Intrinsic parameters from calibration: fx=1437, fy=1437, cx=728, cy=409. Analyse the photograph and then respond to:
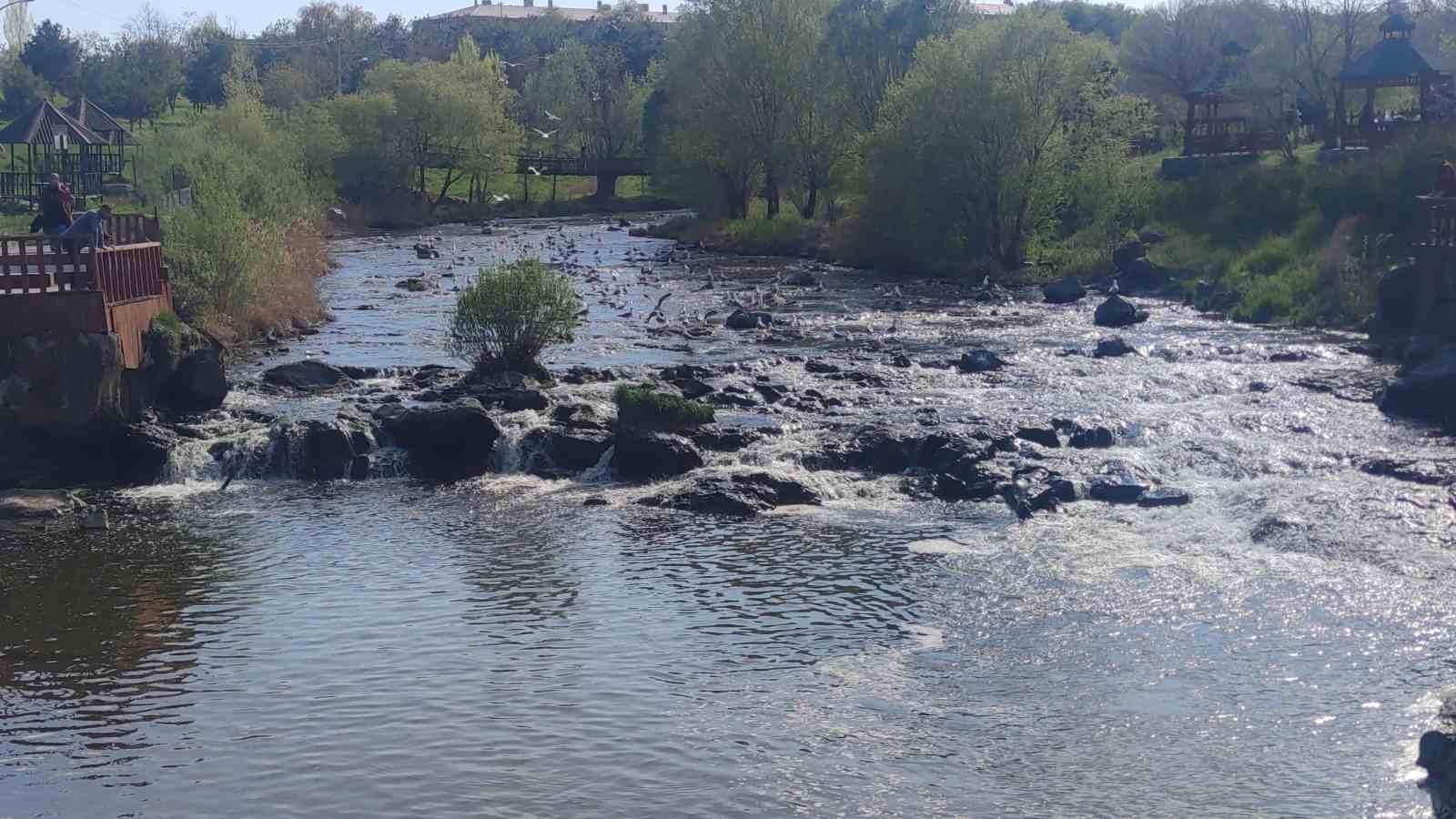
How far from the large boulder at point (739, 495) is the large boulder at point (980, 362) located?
12524 mm

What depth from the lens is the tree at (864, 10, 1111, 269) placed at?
5850 centimetres

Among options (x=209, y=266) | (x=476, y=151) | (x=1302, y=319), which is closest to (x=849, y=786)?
(x=209, y=266)

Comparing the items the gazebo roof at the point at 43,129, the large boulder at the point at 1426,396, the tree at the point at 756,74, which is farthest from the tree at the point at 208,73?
the large boulder at the point at 1426,396

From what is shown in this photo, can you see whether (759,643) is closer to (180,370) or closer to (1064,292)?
(180,370)

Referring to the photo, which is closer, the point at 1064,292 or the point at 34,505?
the point at 34,505

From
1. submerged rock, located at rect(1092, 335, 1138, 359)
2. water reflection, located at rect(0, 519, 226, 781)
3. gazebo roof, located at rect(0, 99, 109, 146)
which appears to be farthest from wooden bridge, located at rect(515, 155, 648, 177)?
water reflection, located at rect(0, 519, 226, 781)

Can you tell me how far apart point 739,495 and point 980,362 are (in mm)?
13838

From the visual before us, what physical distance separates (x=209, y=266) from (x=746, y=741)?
29831 mm

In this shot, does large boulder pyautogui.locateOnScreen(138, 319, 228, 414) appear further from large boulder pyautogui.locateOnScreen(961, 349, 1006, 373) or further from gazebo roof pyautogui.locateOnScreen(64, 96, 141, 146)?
gazebo roof pyautogui.locateOnScreen(64, 96, 141, 146)

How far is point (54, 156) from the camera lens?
96.1 metres

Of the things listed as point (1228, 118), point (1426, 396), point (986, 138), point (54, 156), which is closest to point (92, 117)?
point (54, 156)

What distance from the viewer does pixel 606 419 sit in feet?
99.3

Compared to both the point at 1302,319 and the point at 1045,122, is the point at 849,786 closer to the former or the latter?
the point at 1302,319

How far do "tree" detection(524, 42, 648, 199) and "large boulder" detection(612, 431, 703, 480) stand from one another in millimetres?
83632
